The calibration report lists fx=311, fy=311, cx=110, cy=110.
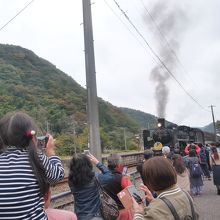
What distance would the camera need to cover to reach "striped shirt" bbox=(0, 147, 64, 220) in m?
2.00

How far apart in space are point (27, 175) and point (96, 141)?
4.59m

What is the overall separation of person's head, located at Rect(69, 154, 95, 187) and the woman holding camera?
127cm

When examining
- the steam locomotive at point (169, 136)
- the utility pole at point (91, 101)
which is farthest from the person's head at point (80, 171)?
the steam locomotive at point (169, 136)

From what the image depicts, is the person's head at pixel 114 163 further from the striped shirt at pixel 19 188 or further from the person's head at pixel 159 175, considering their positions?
the striped shirt at pixel 19 188

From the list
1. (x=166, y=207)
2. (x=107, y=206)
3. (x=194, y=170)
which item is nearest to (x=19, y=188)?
(x=166, y=207)

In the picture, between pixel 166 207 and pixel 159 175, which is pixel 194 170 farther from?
pixel 166 207

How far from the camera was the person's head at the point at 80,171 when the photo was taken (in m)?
3.57

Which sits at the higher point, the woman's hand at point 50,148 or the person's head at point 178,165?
the woman's hand at point 50,148

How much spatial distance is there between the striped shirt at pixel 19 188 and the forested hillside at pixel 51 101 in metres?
32.5

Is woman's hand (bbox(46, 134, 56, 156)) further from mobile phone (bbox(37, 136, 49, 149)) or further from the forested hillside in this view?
the forested hillside

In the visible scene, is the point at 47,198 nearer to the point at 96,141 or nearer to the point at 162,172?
the point at 162,172

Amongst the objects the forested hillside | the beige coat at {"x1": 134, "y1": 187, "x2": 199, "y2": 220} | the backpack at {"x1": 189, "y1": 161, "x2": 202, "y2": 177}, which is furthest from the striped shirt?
the forested hillside

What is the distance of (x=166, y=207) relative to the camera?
88.4 inches

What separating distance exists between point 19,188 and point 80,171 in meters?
1.59
